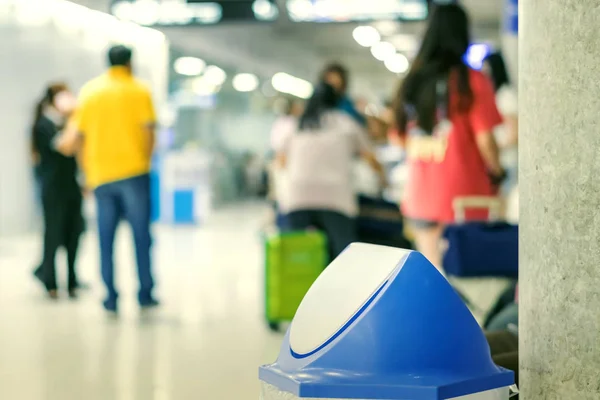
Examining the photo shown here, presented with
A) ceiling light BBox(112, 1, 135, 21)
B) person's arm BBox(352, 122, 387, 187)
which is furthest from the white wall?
person's arm BBox(352, 122, 387, 187)

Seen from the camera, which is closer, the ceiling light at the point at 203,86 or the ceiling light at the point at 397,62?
the ceiling light at the point at 203,86

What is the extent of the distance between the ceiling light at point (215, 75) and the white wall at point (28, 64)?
20.9 ft

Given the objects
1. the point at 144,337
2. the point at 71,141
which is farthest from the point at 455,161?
the point at 71,141

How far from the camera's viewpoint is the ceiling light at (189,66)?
69.0 ft

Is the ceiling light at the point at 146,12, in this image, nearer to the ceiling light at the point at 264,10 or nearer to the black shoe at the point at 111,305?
the ceiling light at the point at 264,10

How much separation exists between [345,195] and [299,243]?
0.40 meters

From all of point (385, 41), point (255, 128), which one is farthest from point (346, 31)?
point (255, 128)

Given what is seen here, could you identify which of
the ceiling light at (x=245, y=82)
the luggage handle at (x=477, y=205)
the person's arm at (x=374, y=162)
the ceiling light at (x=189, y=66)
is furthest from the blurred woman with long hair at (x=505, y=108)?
the ceiling light at (x=245, y=82)

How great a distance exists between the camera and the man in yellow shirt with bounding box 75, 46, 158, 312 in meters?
6.49

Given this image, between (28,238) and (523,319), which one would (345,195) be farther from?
(28,238)

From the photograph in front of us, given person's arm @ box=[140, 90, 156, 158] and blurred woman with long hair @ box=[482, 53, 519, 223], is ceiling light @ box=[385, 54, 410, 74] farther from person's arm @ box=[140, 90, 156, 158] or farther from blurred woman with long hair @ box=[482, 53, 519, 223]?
blurred woman with long hair @ box=[482, 53, 519, 223]

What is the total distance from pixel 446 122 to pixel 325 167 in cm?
133

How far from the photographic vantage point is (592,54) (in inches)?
79.5

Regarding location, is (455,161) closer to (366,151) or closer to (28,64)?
(366,151)
